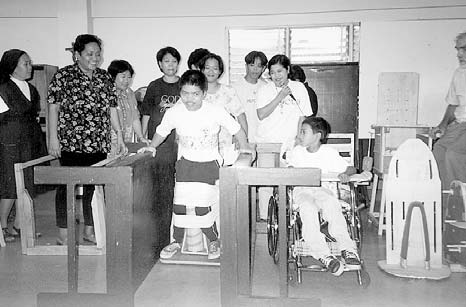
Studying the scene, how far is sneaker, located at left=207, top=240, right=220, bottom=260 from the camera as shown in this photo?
11.5 feet

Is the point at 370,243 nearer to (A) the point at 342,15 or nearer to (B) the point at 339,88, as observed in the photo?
(B) the point at 339,88

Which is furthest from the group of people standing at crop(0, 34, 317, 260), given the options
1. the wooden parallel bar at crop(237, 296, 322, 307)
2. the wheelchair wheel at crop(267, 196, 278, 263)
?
the wooden parallel bar at crop(237, 296, 322, 307)

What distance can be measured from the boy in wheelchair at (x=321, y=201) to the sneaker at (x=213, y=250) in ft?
2.04

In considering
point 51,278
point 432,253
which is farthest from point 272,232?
point 51,278

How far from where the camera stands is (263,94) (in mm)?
3979

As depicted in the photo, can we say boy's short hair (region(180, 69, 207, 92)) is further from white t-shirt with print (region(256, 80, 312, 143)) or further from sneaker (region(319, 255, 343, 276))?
sneaker (region(319, 255, 343, 276))

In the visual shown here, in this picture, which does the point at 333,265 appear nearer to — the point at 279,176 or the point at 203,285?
the point at 279,176

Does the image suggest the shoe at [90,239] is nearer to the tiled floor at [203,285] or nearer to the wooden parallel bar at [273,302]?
the tiled floor at [203,285]

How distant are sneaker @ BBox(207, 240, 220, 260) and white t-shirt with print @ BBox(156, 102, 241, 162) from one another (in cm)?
59

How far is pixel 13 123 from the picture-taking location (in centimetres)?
409

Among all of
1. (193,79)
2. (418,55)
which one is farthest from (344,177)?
(418,55)

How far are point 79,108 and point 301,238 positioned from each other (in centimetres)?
172

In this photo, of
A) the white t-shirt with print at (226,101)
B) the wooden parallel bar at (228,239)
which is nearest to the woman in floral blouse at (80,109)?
the white t-shirt with print at (226,101)

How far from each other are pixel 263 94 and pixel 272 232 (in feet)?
3.55
